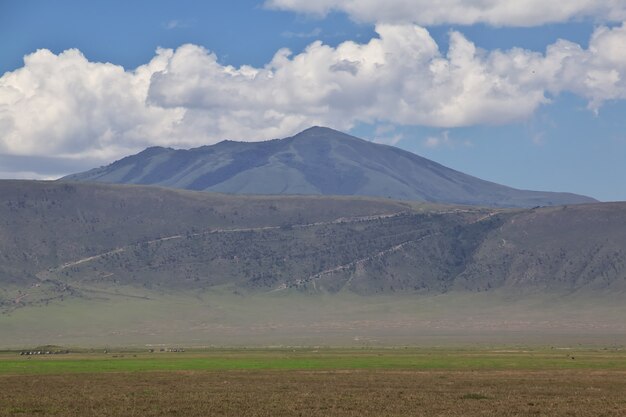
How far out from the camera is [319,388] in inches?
2741

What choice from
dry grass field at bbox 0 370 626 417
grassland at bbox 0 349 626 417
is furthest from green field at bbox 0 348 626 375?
dry grass field at bbox 0 370 626 417

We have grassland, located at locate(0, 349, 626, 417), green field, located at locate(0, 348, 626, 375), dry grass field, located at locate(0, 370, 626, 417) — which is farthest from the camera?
green field, located at locate(0, 348, 626, 375)

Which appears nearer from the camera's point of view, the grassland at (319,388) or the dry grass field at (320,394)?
the dry grass field at (320,394)

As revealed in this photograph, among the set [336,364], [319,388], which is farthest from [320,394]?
[336,364]

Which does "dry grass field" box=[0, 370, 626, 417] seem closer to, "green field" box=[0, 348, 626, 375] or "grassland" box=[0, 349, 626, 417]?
"grassland" box=[0, 349, 626, 417]

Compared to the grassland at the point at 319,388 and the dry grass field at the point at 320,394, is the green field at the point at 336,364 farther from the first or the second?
the dry grass field at the point at 320,394

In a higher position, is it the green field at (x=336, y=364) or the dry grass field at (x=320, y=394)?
the green field at (x=336, y=364)

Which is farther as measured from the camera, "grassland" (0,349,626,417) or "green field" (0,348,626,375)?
"green field" (0,348,626,375)

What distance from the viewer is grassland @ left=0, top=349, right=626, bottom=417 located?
55719 mm

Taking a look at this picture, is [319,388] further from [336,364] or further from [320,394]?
[336,364]

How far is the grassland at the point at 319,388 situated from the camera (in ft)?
183

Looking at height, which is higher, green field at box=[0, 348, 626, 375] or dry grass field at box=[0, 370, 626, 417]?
green field at box=[0, 348, 626, 375]

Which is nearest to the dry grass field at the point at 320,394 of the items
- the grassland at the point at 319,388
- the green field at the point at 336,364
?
the grassland at the point at 319,388

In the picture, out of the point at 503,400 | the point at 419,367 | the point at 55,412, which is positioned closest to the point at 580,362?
the point at 419,367
